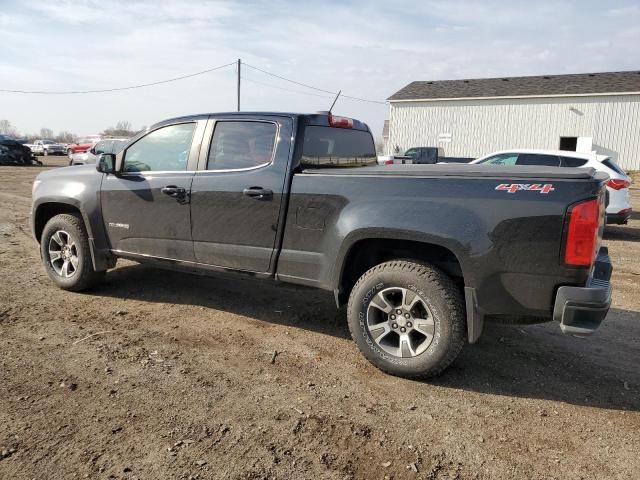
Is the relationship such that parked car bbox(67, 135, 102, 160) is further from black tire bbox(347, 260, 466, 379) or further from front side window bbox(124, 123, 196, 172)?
black tire bbox(347, 260, 466, 379)

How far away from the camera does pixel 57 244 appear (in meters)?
5.43

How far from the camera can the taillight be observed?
4543mm

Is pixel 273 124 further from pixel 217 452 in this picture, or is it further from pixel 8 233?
pixel 8 233

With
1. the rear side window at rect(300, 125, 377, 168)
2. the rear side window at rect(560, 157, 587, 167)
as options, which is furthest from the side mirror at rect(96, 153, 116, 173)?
the rear side window at rect(560, 157, 587, 167)

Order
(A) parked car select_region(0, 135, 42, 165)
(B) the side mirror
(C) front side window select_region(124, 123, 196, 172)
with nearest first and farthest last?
(C) front side window select_region(124, 123, 196, 172)
(B) the side mirror
(A) parked car select_region(0, 135, 42, 165)

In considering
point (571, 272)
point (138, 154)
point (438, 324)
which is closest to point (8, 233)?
point (138, 154)

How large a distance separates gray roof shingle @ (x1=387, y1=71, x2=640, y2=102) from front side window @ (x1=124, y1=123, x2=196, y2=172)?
30077 millimetres

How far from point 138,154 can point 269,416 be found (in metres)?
3.09

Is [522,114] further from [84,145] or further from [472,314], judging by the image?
[472,314]

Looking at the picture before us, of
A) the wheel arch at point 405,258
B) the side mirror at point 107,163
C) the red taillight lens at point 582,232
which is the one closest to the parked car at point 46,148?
the side mirror at point 107,163

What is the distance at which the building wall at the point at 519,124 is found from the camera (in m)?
28.7

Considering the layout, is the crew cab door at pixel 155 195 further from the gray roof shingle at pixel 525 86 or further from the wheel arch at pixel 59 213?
the gray roof shingle at pixel 525 86

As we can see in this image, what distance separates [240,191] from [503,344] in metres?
2.57

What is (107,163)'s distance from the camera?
494 centimetres
